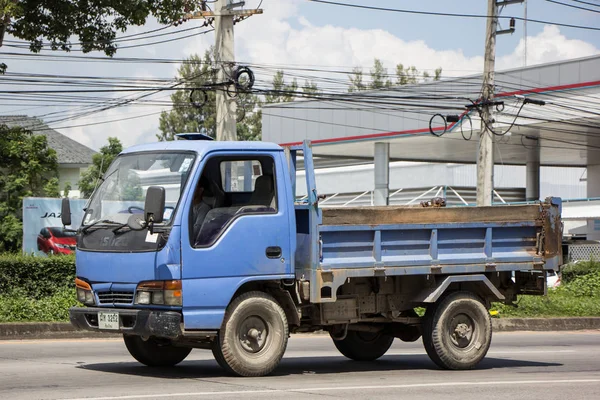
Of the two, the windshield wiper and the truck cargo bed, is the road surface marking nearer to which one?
the truck cargo bed

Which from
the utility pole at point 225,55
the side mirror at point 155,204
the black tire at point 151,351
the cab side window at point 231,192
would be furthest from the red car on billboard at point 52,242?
the side mirror at point 155,204

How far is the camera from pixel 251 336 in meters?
9.72

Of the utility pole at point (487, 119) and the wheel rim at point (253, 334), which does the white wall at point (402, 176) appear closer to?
the utility pole at point (487, 119)

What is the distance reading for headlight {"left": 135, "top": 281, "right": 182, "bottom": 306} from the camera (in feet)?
30.3

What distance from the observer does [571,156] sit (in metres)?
48.1

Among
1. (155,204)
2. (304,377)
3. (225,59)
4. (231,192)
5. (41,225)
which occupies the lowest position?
(304,377)

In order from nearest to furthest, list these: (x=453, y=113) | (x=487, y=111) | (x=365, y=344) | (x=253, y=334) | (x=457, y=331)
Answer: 1. (x=253, y=334)
2. (x=457, y=331)
3. (x=365, y=344)
4. (x=487, y=111)
5. (x=453, y=113)

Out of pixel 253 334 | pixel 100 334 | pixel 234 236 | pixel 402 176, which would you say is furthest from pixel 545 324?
pixel 402 176

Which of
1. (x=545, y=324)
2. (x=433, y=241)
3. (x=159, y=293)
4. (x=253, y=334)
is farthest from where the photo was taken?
(x=545, y=324)

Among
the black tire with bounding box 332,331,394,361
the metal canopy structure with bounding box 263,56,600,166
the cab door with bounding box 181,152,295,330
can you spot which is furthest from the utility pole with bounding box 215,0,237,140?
the metal canopy structure with bounding box 263,56,600,166

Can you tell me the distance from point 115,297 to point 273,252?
5.42 ft

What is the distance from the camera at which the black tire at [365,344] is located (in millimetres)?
12172

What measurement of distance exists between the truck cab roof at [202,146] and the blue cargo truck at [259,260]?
0.02 metres

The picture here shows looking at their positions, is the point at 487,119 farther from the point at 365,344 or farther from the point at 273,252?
the point at 273,252
